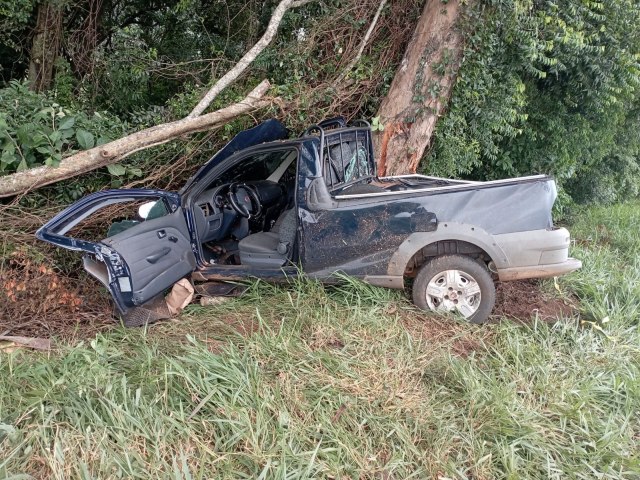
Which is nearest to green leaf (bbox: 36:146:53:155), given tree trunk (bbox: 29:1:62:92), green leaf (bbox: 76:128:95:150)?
green leaf (bbox: 76:128:95:150)

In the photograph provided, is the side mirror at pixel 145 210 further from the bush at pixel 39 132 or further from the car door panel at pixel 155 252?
the bush at pixel 39 132

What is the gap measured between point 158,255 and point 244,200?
1.08 meters

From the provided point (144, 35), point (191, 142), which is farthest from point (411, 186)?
point (144, 35)

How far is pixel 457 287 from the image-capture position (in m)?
3.67

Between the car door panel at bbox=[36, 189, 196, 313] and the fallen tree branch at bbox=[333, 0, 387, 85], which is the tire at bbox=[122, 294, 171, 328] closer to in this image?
the car door panel at bbox=[36, 189, 196, 313]

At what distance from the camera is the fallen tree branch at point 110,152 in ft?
14.7

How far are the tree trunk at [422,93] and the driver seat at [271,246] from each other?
1.80 m

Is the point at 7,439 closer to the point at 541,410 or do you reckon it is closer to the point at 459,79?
the point at 541,410

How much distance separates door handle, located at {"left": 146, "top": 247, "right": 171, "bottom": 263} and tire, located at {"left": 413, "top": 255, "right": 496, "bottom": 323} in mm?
2040

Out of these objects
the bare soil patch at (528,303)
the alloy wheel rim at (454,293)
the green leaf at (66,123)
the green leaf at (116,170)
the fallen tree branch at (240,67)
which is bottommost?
the bare soil patch at (528,303)

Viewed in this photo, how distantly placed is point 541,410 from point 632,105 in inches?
296

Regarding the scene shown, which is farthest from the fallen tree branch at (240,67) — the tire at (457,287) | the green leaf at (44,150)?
the tire at (457,287)

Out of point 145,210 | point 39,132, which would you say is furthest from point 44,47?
point 145,210

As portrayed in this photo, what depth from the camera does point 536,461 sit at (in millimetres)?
2416
